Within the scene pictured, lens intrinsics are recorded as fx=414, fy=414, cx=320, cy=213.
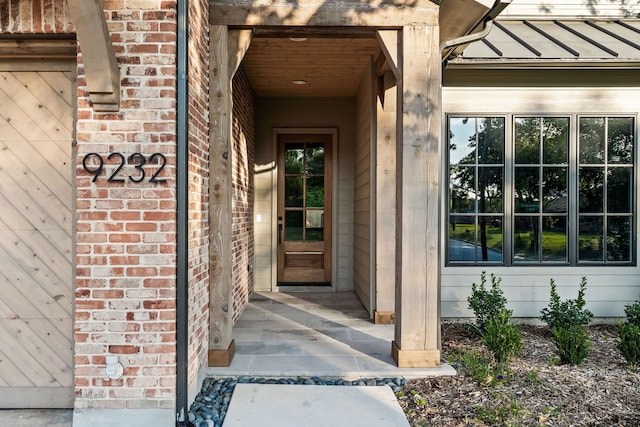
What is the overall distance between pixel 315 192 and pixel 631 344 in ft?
13.9

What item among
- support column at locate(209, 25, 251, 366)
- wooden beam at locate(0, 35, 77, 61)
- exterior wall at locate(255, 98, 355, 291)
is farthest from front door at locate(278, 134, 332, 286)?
wooden beam at locate(0, 35, 77, 61)

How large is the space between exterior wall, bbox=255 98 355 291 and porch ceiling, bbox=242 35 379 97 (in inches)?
8.2

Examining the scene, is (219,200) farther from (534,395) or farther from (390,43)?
(534,395)

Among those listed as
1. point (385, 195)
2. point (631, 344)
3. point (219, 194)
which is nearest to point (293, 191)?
point (385, 195)

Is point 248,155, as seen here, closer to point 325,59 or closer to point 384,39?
point 325,59

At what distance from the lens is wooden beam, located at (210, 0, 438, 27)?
10.1ft

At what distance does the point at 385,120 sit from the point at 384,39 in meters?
1.29

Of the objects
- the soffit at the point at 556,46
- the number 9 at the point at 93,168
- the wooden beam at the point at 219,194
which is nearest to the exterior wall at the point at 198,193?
the wooden beam at the point at 219,194

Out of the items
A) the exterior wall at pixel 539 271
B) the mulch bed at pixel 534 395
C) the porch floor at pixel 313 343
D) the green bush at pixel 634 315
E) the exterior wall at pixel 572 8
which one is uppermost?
the exterior wall at pixel 572 8

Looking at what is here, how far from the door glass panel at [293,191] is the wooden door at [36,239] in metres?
3.86

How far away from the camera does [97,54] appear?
2271 mm

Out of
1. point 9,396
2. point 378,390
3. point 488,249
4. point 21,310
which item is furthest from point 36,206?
point 488,249

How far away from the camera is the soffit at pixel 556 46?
4.05 m

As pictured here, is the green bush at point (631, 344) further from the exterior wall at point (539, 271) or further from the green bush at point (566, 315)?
the exterior wall at point (539, 271)
